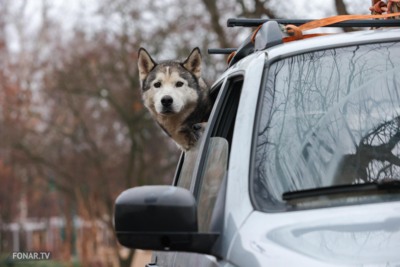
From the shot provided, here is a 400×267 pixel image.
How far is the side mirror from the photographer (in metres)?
3.40

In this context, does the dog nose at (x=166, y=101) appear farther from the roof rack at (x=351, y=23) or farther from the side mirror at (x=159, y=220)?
the side mirror at (x=159, y=220)

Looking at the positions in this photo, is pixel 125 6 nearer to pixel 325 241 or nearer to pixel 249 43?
pixel 249 43

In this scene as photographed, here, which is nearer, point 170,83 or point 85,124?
point 170,83

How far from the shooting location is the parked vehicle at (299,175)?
3197 millimetres

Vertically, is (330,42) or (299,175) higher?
(330,42)

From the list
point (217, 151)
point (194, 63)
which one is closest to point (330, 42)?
point (217, 151)

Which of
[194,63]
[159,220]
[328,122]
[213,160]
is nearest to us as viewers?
[159,220]

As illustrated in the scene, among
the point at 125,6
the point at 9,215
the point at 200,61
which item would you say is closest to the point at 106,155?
the point at 9,215

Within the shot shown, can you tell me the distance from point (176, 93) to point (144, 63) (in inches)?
30.1

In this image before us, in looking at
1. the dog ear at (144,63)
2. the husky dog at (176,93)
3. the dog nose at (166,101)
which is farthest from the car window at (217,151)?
the dog ear at (144,63)

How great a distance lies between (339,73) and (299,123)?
13.3 inches

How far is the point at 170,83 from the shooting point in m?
8.28

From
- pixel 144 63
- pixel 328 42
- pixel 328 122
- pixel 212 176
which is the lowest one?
pixel 144 63

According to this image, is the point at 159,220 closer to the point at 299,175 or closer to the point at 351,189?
the point at 299,175
